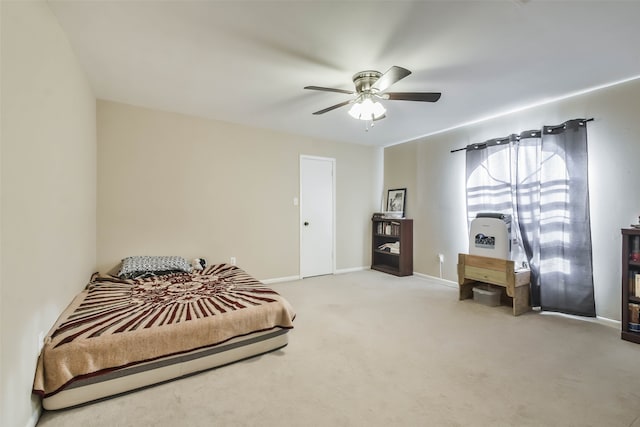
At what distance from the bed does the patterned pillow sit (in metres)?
0.30

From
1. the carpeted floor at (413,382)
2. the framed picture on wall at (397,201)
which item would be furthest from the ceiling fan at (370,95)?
the framed picture on wall at (397,201)

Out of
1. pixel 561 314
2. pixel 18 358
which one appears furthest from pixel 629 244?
pixel 18 358

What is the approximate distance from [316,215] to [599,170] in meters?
3.57

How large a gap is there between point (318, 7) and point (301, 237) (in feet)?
11.2

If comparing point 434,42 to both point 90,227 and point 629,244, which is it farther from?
point 90,227

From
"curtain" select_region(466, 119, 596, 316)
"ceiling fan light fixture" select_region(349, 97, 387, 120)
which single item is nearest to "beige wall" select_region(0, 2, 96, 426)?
"ceiling fan light fixture" select_region(349, 97, 387, 120)

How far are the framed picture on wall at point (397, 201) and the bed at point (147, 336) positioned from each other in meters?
3.26

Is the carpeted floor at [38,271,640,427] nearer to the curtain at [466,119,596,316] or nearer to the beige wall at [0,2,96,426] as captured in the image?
the curtain at [466,119,596,316]

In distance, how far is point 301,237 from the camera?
4.68m

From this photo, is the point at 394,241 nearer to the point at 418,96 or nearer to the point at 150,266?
the point at 418,96

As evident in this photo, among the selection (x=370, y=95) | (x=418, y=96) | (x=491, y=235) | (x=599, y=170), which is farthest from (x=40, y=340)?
(x=599, y=170)

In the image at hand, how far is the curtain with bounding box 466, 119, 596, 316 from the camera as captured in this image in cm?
298

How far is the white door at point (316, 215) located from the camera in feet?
15.5

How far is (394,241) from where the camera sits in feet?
17.3
